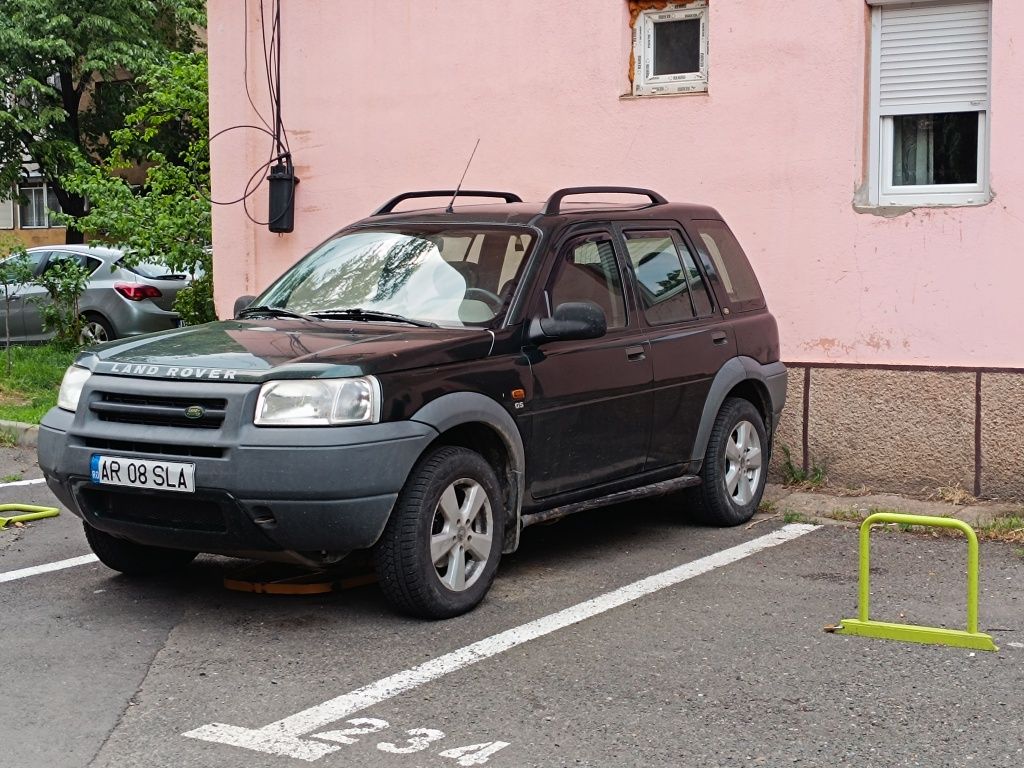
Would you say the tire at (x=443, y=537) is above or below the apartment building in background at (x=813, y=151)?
below

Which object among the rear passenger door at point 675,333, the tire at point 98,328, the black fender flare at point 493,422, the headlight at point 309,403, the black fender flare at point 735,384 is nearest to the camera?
the headlight at point 309,403

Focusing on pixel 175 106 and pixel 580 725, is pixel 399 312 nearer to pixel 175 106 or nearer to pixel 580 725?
pixel 580 725

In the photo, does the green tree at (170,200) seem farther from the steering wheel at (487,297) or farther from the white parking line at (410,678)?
the white parking line at (410,678)

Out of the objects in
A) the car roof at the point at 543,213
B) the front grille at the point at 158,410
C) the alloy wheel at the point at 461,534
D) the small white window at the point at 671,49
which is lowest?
the alloy wheel at the point at 461,534

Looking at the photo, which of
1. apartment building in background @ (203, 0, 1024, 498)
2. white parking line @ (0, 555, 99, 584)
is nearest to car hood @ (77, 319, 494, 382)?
white parking line @ (0, 555, 99, 584)

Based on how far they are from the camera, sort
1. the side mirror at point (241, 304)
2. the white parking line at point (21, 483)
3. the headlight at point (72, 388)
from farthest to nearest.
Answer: the white parking line at point (21, 483) → the side mirror at point (241, 304) → the headlight at point (72, 388)

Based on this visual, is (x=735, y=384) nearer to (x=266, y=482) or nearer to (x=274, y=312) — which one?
(x=274, y=312)

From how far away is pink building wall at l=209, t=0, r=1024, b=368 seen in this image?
8.97 metres

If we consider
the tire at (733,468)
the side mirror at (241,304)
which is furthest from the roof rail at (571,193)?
the side mirror at (241,304)

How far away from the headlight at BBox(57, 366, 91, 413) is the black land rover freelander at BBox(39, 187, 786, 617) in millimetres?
14

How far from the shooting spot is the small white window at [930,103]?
355 inches

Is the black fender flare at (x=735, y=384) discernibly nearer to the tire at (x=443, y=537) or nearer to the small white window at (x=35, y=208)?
the tire at (x=443, y=537)

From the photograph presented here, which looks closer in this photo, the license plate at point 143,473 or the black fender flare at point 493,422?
the license plate at point 143,473

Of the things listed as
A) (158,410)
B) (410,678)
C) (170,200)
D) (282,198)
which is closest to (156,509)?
(158,410)
